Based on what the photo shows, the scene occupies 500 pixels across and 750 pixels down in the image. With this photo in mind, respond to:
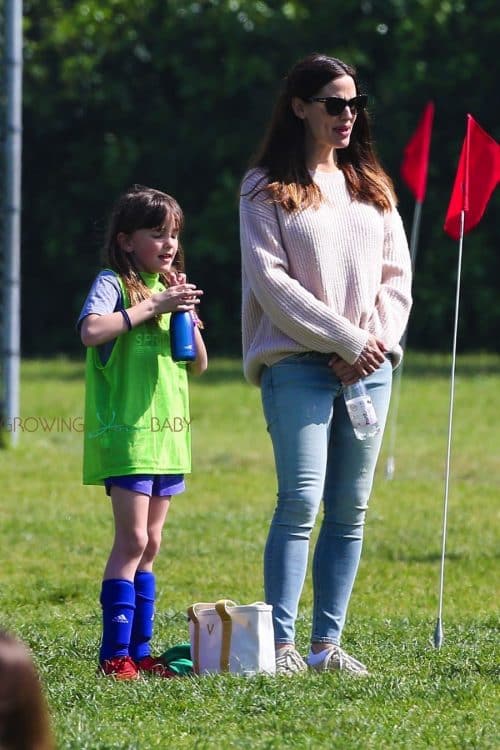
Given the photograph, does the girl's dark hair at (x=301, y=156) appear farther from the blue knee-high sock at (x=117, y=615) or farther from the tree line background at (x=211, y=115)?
the tree line background at (x=211, y=115)

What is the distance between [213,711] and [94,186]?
22.8 meters

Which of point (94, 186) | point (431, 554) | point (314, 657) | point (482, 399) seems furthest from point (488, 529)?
point (94, 186)

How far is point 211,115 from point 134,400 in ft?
71.4

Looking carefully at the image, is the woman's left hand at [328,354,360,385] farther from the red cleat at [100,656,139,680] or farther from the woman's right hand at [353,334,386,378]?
the red cleat at [100,656,139,680]

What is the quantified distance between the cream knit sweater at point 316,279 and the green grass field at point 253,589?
1114 mm

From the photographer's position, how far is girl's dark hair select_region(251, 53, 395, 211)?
508 centimetres

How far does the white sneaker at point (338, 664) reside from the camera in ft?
16.7

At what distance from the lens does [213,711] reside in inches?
179

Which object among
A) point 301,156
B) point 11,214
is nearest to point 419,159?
point 11,214

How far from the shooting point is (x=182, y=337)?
202 inches

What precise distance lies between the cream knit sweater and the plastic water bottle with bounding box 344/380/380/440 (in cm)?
14

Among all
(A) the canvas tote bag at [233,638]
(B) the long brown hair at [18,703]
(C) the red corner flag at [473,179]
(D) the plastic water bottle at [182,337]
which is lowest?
(A) the canvas tote bag at [233,638]

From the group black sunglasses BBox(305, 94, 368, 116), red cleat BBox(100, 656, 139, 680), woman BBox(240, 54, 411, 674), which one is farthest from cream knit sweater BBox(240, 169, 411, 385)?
red cleat BBox(100, 656, 139, 680)

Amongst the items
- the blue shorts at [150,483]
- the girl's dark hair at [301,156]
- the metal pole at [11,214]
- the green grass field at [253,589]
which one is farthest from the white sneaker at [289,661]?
the metal pole at [11,214]
